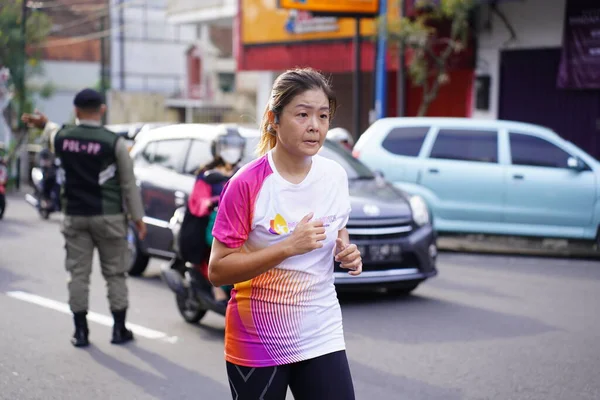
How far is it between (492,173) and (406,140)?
1283mm

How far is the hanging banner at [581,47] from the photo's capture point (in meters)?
17.6

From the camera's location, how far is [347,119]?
25922mm

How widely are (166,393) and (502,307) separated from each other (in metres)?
3.90

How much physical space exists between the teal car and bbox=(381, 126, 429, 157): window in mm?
14

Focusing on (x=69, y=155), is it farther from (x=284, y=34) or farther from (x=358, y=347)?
(x=284, y=34)

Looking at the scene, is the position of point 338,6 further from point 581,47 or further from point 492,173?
point 492,173

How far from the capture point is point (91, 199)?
712 centimetres

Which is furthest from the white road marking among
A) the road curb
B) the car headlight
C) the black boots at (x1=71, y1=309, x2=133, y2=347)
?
the road curb

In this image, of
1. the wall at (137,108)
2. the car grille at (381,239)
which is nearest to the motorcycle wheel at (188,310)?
the car grille at (381,239)

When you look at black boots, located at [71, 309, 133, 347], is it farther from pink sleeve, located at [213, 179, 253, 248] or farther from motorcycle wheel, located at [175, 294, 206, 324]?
pink sleeve, located at [213, 179, 253, 248]

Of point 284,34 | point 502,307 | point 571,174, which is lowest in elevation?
point 502,307

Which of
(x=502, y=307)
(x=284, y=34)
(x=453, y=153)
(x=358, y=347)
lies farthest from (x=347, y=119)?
(x=358, y=347)

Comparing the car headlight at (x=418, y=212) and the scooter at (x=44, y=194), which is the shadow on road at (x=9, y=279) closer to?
the car headlight at (x=418, y=212)

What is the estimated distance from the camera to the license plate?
8.53 metres
